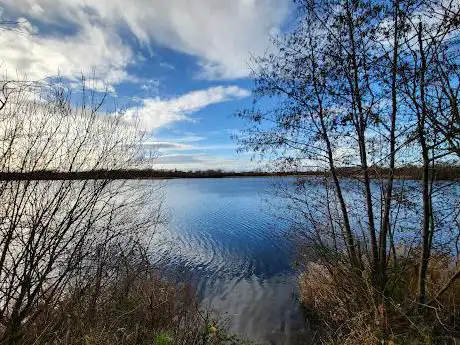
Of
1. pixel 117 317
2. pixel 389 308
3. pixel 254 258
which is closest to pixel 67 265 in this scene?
pixel 117 317

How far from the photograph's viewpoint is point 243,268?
13508mm

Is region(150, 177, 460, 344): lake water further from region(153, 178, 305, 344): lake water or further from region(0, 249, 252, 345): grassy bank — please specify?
region(0, 249, 252, 345): grassy bank

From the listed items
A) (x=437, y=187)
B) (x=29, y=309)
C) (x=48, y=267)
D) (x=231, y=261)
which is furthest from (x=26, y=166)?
(x=231, y=261)

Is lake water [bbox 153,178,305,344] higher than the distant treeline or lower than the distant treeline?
lower

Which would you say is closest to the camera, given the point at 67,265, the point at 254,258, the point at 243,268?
the point at 67,265

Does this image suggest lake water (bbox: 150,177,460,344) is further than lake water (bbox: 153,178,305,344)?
No

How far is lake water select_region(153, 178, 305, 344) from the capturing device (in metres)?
8.81

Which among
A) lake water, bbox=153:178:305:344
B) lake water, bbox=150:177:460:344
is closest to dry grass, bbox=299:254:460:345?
lake water, bbox=150:177:460:344

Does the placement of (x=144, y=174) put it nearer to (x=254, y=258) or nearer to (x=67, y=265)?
(x=67, y=265)

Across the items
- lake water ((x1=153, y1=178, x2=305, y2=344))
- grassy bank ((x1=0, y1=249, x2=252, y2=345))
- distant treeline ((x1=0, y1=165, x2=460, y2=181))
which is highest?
distant treeline ((x1=0, y1=165, x2=460, y2=181))

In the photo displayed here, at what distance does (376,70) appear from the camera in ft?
21.6

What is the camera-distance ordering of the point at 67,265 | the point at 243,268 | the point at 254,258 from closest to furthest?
the point at 67,265, the point at 243,268, the point at 254,258

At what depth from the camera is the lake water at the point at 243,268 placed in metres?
8.81

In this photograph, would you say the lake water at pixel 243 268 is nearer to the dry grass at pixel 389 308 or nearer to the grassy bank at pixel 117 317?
the dry grass at pixel 389 308
